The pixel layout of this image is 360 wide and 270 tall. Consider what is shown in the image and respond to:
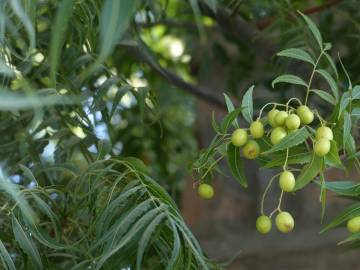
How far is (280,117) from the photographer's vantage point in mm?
940

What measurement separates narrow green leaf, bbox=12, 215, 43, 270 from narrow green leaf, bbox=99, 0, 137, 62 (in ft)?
1.45

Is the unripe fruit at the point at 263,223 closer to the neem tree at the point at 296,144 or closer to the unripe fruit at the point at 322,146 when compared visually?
the neem tree at the point at 296,144

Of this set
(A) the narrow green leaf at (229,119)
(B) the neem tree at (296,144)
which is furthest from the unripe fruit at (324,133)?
(A) the narrow green leaf at (229,119)

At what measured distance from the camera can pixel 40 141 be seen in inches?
51.8

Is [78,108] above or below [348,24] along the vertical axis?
above

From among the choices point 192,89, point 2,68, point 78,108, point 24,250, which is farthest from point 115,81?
point 192,89

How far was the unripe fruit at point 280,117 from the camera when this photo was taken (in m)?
0.94

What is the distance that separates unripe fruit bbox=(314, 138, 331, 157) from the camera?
35.7 inches

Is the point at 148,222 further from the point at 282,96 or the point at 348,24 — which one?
the point at 348,24

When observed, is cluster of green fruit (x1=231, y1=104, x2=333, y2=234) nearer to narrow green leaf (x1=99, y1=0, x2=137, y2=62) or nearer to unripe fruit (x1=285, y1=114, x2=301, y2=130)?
unripe fruit (x1=285, y1=114, x2=301, y2=130)

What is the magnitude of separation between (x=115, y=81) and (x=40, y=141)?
7.2 inches

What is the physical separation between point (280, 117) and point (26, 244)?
0.34 metres

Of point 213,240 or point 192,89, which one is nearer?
point 192,89

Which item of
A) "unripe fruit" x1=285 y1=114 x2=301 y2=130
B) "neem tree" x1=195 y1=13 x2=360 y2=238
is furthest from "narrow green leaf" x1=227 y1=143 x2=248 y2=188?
"unripe fruit" x1=285 y1=114 x2=301 y2=130
